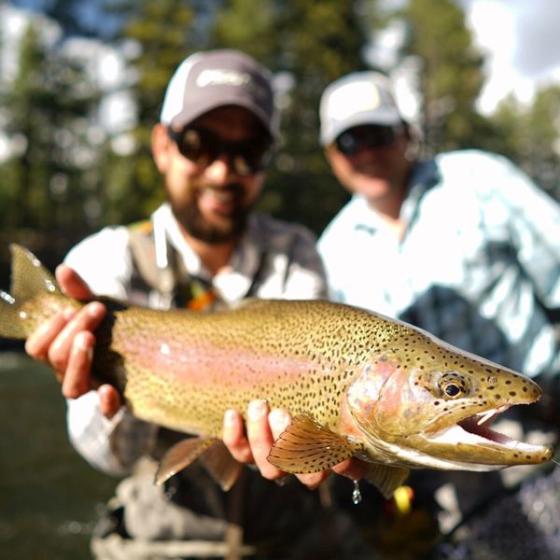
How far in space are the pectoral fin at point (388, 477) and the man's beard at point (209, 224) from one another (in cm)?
122

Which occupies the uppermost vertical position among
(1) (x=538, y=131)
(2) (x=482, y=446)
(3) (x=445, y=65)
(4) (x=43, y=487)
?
(3) (x=445, y=65)

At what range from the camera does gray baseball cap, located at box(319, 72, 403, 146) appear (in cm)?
389

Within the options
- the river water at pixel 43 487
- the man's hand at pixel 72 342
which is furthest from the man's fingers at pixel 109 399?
the river water at pixel 43 487

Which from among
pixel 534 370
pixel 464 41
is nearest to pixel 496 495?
pixel 534 370

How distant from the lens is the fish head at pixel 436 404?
157 centimetres

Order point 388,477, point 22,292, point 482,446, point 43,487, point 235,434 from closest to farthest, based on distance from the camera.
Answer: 1. point 482,446
2. point 388,477
3. point 235,434
4. point 22,292
5. point 43,487

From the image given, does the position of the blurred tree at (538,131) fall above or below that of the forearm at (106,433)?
below

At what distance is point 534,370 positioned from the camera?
10.9 ft

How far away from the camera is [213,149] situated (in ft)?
9.12

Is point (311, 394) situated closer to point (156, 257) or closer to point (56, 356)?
point (56, 356)

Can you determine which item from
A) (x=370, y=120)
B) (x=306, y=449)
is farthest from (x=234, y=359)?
(x=370, y=120)

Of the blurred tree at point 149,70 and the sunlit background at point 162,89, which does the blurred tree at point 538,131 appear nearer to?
the sunlit background at point 162,89

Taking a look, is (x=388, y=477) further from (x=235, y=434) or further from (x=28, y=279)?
(x=28, y=279)

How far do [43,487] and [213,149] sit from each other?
3.93m
